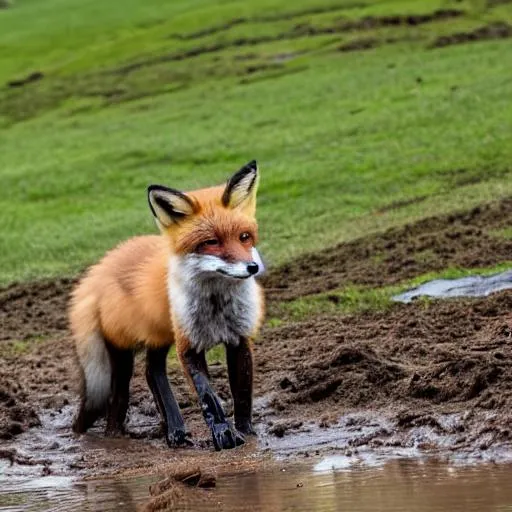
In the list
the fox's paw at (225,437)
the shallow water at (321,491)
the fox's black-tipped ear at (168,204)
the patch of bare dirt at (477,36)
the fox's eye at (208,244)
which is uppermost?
the fox's black-tipped ear at (168,204)

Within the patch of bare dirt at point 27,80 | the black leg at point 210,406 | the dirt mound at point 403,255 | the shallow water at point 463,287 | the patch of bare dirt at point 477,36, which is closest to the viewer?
the black leg at point 210,406

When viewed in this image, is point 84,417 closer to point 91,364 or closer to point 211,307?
point 91,364

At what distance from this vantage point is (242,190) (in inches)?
322

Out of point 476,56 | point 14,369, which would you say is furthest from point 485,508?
point 476,56

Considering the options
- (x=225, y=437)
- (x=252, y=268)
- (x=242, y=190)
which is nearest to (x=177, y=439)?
(x=225, y=437)

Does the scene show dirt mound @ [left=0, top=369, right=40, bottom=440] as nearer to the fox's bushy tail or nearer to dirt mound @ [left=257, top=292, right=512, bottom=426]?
the fox's bushy tail

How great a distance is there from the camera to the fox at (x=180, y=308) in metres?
8.02

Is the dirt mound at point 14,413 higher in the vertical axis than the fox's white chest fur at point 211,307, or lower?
lower

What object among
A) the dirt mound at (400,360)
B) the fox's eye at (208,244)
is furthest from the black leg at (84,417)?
the fox's eye at (208,244)

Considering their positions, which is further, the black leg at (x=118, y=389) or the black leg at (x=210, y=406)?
the black leg at (x=118, y=389)

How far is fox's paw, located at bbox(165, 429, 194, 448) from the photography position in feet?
28.1

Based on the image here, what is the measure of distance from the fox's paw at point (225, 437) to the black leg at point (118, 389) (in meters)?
1.34

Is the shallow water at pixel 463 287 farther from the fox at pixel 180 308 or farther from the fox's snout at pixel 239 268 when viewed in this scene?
the fox's snout at pixel 239 268

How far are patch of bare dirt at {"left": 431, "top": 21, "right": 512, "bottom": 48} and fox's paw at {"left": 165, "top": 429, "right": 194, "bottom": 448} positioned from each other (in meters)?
31.0
